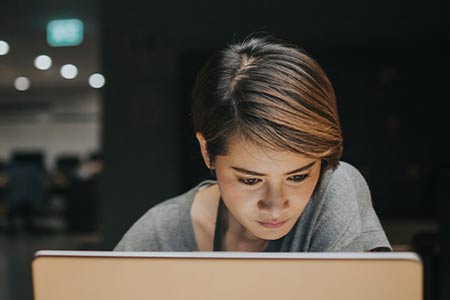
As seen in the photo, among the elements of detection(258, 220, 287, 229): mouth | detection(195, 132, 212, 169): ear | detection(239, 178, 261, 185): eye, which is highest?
detection(195, 132, 212, 169): ear

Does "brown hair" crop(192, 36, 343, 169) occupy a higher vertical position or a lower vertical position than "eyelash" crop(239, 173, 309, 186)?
higher

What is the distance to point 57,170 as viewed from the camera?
8.42 metres

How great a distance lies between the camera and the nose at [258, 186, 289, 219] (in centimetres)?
98

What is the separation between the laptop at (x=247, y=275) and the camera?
0.49 metres

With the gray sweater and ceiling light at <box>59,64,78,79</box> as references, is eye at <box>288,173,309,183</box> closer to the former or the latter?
the gray sweater

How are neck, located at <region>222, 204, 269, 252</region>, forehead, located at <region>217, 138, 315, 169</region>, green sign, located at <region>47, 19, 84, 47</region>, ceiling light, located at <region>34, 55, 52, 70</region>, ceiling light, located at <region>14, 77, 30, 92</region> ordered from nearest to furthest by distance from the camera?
forehead, located at <region>217, 138, 315, 169</region> < neck, located at <region>222, 204, 269, 252</region> < green sign, located at <region>47, 19, 84, 47</region> < ceiling light, located at <region>34, 55, 52, 70</region> < ceiling light, located at <region>14, 77, 30, 92</region>

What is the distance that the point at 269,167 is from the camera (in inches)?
38.5

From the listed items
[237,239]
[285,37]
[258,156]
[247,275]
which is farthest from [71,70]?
[247,275]

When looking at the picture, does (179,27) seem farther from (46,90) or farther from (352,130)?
(46,90)

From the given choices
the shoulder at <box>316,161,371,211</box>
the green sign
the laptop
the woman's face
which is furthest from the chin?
the green sign

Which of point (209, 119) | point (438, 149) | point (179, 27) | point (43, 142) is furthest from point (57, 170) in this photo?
point (209, 119)

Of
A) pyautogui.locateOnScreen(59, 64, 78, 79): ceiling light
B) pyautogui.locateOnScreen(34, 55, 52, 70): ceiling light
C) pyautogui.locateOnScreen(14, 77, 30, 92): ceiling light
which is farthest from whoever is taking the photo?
pyautogui.locateOnScreen(14, 77, 30, 92): ceiling light

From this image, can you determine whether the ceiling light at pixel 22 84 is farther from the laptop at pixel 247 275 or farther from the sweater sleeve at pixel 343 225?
the laptop at pixel 247 275

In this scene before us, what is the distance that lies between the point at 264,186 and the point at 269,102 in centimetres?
16
